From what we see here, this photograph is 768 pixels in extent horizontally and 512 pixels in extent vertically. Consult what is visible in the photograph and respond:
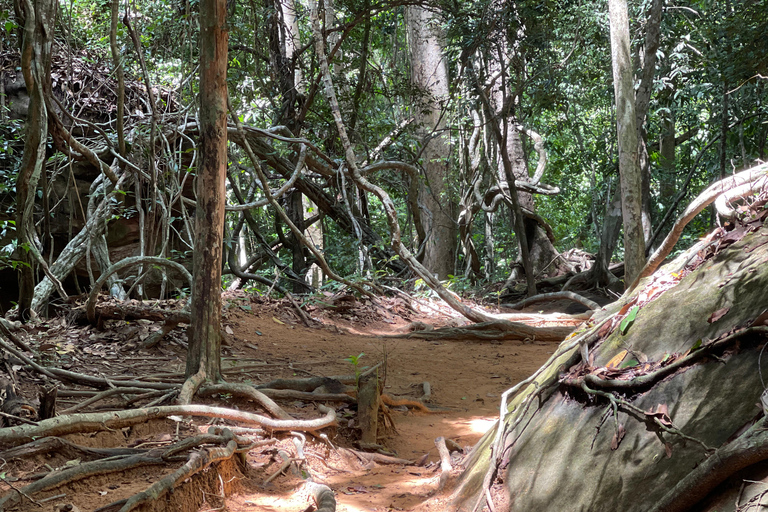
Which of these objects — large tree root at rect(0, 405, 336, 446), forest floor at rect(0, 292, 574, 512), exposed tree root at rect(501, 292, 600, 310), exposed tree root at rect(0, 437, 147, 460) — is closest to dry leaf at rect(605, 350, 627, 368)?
forest floor at rect(0, 292, 574, 512)

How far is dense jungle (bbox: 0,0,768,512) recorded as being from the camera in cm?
206

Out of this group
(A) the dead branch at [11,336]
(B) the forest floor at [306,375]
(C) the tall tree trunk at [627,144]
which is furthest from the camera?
(C) the tall tree trunk at [627,144]

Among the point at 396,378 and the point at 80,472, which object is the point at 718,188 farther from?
the point at 396,378

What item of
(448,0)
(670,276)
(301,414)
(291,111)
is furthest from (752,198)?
(291,111)

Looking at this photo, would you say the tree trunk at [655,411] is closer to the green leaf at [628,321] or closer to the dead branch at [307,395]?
the green leaf at [628,321]

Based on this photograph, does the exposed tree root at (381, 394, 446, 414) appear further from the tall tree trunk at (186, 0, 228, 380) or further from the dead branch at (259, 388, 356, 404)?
the tall tree trunk at (186, 0, 228, 380)

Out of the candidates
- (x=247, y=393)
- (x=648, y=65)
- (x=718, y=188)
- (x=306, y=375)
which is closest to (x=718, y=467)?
(x=718, y=188)

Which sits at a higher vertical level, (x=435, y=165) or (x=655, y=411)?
(x=435, y=165)

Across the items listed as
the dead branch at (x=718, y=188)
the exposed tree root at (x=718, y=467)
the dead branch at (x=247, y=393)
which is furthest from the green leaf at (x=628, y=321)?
the dead branch at (x=247, y=393)

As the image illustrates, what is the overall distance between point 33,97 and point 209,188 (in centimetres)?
171

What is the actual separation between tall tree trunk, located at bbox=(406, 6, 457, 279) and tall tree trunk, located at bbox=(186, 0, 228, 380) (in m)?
7.25

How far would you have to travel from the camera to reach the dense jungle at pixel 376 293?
206cm

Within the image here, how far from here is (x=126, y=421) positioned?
291 centimetres

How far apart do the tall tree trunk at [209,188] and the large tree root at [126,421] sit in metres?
0.55
